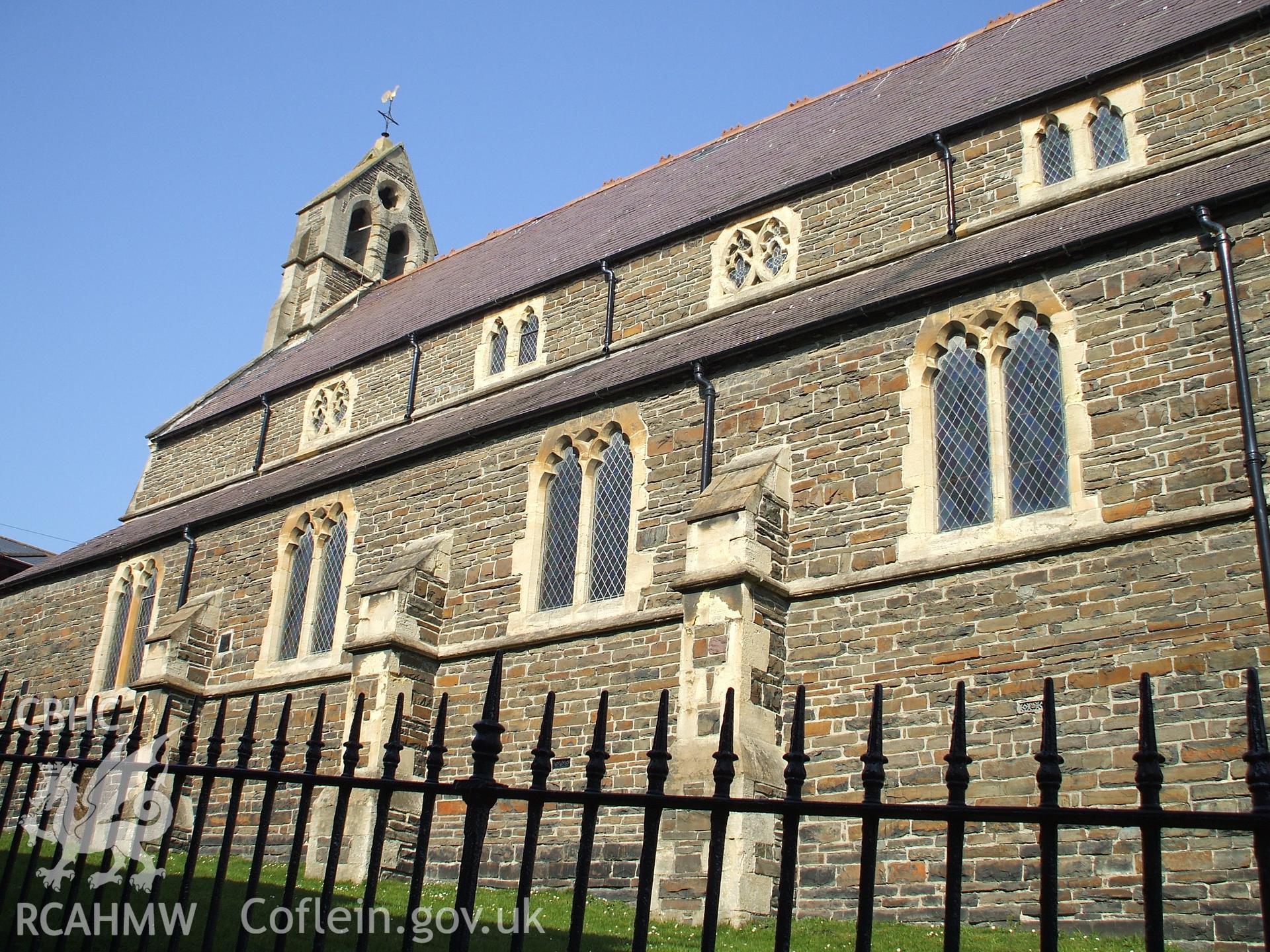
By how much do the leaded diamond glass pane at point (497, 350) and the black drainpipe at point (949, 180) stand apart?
23.4 ft

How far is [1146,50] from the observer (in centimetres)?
1291

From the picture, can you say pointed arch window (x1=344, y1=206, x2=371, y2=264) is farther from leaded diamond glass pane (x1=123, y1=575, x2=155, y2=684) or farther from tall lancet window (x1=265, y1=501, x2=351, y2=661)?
tall lancet window (x1=265, y1=501, x2=351, y2=661)

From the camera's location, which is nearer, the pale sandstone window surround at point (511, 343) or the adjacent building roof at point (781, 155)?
the adjacent building roof at point (781, 155)

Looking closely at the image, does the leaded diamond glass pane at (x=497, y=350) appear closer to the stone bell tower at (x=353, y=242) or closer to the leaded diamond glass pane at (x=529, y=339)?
the leaded diamond glass pane at (x=529, y=339)

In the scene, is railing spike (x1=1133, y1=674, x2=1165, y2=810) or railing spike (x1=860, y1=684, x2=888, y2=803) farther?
railing spike (x1=860, y1=684, x2=888, y2=803)

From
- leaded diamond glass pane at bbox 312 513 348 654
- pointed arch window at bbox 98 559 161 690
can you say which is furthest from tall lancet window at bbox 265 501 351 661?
pointed arch window at bbox 98 559 161 690

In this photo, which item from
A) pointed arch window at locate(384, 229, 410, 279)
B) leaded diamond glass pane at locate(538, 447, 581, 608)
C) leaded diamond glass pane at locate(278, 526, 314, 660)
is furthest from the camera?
pointed arch window at locate(384, 229, 410, 279)

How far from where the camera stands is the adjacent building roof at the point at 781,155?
46.2ft

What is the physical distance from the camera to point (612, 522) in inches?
513

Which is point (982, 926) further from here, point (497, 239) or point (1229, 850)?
point (497, 239)

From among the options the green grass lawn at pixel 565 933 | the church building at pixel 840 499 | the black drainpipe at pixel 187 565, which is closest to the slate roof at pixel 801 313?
the church building at pixel 840 499

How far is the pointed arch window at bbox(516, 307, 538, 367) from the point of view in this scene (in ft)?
57.9

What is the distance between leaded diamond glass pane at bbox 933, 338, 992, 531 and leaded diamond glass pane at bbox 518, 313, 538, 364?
789 centimetres

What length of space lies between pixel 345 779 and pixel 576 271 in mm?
14077
